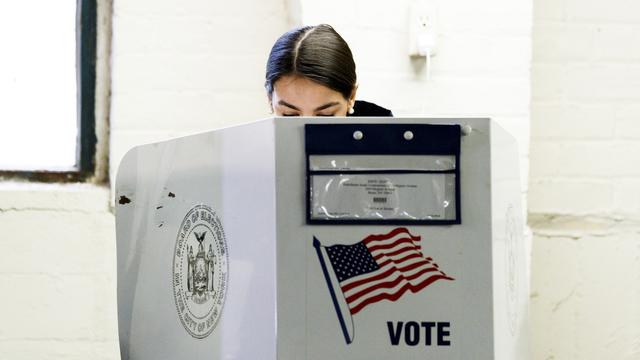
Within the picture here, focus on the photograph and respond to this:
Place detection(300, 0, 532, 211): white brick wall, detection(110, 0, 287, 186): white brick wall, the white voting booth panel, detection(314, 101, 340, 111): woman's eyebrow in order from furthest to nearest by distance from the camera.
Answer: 1. detection(110, 0, 287, 186): white brick wall
2. detection(300, 0, 532, 211): white brick wall
3. detection(314, 101, 340, 111): woman's eyebrow
4. the white voting booth panel

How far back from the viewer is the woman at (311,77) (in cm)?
108

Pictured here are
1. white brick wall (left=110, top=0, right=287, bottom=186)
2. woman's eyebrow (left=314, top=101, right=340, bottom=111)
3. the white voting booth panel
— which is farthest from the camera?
white brick wall (left=110, top=0, right=287, bottom=186)

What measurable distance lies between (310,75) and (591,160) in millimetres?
849

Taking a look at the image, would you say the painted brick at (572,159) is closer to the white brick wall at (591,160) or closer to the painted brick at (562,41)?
the white brick wall at (591,160)

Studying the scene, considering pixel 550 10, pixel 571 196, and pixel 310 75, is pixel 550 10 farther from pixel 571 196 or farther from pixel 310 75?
pixel 310 75

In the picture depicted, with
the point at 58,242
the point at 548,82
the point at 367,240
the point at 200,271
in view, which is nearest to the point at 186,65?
the point at 58,242

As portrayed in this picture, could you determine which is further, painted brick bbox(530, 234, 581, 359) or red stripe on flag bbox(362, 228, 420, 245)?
painted brick bbox(530, 234, 581, 359)

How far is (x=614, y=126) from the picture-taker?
167 centimetres

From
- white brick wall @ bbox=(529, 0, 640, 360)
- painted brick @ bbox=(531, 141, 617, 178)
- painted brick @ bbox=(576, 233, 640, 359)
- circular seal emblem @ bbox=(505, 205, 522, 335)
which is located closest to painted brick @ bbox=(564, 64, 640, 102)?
white brick wall @ bbox=(529, 0, 640, 360)

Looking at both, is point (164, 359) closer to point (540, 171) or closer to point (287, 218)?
point (287, 218)

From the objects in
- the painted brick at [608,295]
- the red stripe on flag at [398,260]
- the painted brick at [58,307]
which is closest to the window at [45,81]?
the painted brick at [58,307]

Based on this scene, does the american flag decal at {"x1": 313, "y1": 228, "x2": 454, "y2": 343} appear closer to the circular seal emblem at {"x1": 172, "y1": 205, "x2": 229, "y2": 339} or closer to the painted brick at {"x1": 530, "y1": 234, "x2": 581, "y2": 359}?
the circular seal emblem at {"x1": 172, "y1": 205, "x2": 229, "y2": 339}

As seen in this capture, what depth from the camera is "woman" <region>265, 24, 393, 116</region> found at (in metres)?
1.08

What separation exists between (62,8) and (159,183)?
106 centimetres
